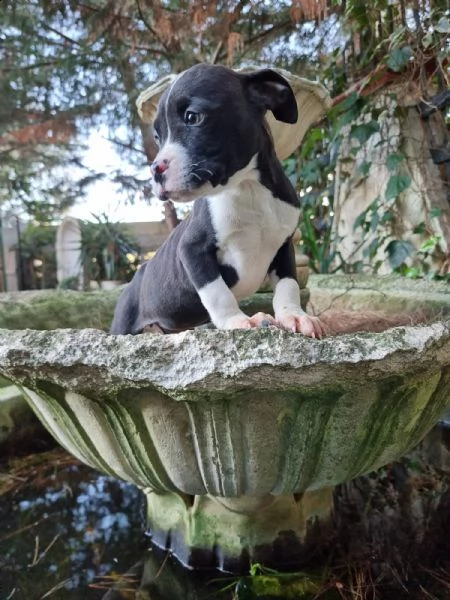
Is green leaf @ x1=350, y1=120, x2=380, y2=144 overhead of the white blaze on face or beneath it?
overhead

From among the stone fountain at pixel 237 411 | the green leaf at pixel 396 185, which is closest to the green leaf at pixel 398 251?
the green leaf at pixel 396 185

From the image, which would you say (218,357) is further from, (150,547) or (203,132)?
(150,547)

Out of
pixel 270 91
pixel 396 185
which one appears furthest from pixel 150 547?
pixel 396 185

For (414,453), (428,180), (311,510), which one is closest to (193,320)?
(311,510)

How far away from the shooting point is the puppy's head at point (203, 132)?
2.19 feet

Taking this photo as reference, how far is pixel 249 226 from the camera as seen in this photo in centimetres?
78

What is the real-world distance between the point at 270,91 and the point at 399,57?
1.35 meters

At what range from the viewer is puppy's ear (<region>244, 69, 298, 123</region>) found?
729 millimetres

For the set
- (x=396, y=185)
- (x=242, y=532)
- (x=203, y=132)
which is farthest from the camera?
(x=396, y=185)

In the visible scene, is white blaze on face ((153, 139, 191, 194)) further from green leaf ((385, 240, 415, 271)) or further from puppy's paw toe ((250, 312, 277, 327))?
green leaf ((385, 240, 415, 271))

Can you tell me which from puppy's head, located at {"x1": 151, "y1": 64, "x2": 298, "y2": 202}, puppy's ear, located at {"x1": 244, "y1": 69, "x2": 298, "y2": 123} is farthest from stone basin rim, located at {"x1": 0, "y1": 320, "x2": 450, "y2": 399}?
puppy's ear, located at {"x1": 244, "y1": 69, "x2": 298, "y2": 123}

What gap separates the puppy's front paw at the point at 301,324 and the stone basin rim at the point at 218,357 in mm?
109

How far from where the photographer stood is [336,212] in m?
2.82

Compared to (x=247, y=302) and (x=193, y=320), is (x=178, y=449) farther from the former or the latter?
(x=247, y=302)
